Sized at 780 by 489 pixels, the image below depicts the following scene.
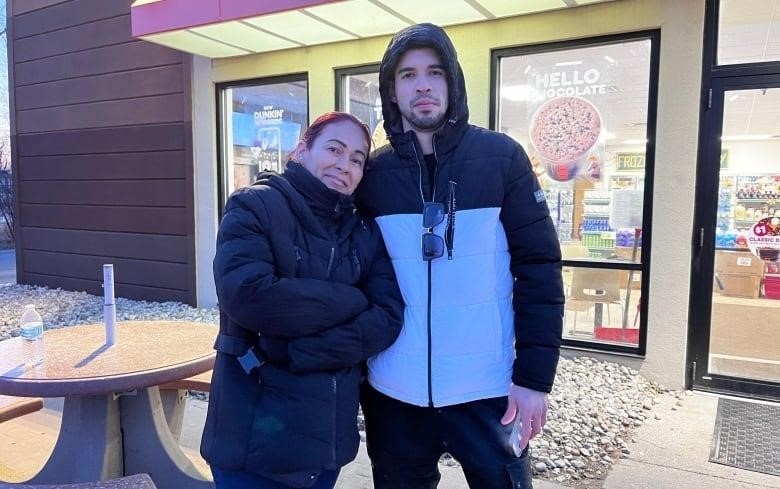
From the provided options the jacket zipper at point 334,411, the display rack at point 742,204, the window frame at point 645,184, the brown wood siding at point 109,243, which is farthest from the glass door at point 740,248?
the brown wood siding at point 109,243

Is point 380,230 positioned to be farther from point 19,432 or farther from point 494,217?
point 19,432

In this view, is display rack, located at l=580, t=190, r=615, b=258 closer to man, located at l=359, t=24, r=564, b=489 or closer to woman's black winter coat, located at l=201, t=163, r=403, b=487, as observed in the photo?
man, located at l=359, t=24, r=564, b=489

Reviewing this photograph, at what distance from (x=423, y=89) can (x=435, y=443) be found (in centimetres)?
104

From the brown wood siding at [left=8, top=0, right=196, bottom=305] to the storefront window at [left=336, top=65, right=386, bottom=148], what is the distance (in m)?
1.96

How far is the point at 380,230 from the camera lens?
171 centimetres

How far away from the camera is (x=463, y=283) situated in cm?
159

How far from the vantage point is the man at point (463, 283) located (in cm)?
158

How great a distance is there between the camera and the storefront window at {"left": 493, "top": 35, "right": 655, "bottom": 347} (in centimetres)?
432

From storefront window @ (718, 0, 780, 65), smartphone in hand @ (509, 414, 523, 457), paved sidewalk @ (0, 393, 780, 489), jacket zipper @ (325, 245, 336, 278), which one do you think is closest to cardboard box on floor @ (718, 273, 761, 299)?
paved sidewalk @ (0, 393, 780, 489)

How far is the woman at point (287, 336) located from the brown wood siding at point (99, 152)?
5214 mm

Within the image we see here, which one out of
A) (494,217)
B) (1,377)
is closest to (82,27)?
(1,377)

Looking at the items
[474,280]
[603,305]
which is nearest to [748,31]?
[603,305]

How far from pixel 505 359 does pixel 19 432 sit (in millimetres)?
3233

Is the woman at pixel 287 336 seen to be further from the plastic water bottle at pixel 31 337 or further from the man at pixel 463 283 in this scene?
the plastic water bottle at pixel 31 337
